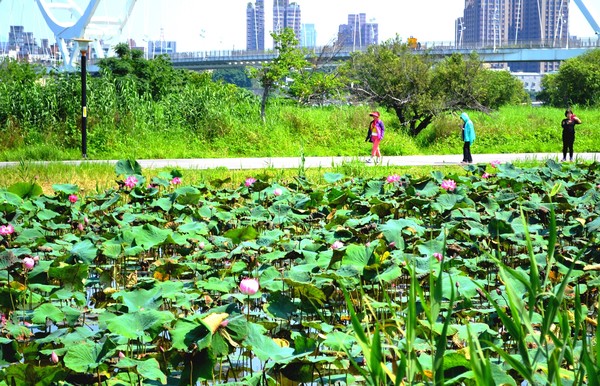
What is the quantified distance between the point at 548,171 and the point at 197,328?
257 inches

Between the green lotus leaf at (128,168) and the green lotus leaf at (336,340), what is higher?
the green lotus leaf at (128,168)

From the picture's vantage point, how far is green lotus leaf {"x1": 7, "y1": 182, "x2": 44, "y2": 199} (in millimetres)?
6070

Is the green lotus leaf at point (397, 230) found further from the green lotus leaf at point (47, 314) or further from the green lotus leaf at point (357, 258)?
the green lotus leaf at point (47, 314)

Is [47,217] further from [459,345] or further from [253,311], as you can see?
[459,345]

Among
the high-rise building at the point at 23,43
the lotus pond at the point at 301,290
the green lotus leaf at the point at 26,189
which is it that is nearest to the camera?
the lotus pond at the point at 301,290

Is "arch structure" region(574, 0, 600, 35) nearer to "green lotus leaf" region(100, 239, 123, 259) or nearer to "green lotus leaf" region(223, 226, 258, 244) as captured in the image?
"green lotus leaf" region(223, 226, 258, 244)

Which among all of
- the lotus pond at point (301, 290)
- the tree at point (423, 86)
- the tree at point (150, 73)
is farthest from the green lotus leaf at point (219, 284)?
the tree at point (150, 73)

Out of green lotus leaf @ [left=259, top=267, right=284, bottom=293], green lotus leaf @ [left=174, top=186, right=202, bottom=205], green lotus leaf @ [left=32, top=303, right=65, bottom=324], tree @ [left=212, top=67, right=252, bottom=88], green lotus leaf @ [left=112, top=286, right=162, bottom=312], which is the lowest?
green lotus leaf @ [left=32, top=303, right=65, bottom=324]

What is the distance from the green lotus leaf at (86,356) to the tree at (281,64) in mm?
19028

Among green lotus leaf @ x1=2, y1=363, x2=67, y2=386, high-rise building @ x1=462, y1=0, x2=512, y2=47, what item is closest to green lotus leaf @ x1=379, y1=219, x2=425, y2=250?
green lotus leaf @ x1=2, y1=363, x2=67, y2=386

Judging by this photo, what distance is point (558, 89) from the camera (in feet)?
113

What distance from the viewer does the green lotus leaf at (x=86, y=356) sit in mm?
2371

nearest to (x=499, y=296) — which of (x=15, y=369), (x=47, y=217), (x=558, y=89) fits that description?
(x=15, y=369)

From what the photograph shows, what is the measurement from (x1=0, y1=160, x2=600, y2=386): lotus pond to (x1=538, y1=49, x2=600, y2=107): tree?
84.9 feet
